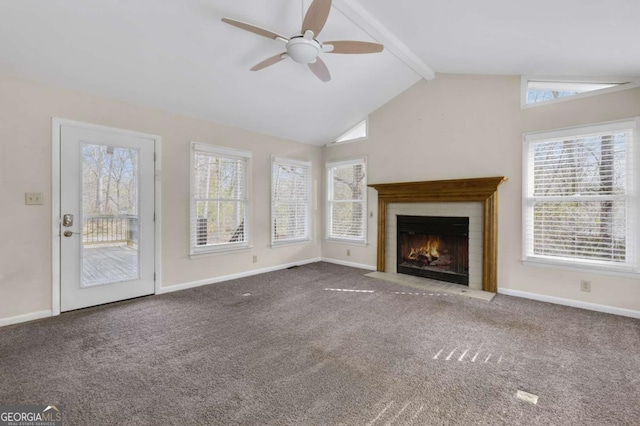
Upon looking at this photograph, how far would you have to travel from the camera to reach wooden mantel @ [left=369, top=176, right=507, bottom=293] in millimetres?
4004

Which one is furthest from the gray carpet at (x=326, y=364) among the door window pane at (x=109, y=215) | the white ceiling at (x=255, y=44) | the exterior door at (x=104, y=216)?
the white ceiling at (x=255, y=44)

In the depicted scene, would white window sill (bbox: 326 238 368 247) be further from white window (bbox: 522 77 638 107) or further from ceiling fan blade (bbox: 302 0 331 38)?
ceiling fan blade (bbox: 302 0 331 38)

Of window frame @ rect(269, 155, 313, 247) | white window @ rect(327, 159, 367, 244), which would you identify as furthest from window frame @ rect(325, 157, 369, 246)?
window frame @ rect(269, 155, 313, 247)

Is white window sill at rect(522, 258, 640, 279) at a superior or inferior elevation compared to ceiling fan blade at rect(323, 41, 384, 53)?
inferior

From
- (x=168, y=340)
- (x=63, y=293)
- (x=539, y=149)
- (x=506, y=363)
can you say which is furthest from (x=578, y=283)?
(x=63, y=293)

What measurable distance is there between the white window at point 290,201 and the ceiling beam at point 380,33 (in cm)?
259

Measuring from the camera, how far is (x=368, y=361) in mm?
2240

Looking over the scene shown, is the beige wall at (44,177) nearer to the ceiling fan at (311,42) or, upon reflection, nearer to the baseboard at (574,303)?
the ceiling fan at (311,42)

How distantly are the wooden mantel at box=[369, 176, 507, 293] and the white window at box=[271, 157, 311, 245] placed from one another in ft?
5.85

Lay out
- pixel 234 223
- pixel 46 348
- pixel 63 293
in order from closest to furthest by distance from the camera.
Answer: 1. pixel 46 348
2. pixel 63 293
3. pixel 234 223

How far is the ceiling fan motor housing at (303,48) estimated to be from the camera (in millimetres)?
2547

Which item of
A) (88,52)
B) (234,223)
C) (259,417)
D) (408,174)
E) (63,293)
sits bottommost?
(259,417)

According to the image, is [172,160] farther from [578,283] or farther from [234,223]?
[578,283]

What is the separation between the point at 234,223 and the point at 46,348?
8.99 ft
